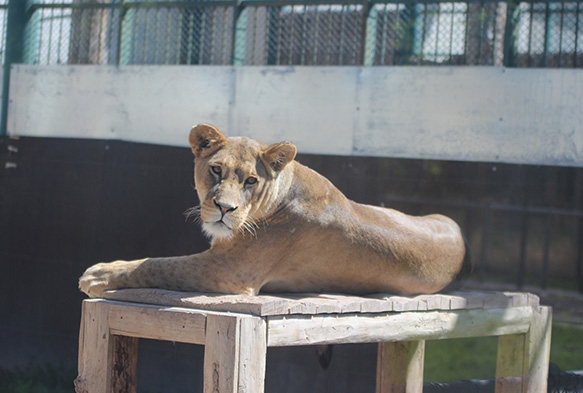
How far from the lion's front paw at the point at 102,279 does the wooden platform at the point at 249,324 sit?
0.12m

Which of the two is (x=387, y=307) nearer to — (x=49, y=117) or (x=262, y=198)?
(x=262, y=198)

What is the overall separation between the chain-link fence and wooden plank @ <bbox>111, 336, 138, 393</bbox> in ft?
13.3

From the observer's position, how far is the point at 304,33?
25.4 feet

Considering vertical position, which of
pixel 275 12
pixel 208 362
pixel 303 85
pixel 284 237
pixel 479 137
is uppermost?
pixel 275 12

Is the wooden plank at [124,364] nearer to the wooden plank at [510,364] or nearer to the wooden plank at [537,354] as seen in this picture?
the wooden plank at [510,364]

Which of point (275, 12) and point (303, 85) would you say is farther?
point (275, 12)

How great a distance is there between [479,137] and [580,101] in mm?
872

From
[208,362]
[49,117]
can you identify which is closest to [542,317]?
[208,362]

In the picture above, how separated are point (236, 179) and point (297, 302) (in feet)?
2.31

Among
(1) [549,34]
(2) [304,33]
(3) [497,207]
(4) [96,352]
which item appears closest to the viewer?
(4) [96,352]

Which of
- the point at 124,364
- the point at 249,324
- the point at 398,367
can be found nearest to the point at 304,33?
the point at 398,367

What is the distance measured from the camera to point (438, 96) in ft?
22.5

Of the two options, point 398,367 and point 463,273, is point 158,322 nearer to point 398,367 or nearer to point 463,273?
point 398,367

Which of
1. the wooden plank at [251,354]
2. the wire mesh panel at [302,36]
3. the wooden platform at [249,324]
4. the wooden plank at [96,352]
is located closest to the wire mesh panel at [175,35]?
the wire mesh panel at [302,36]
